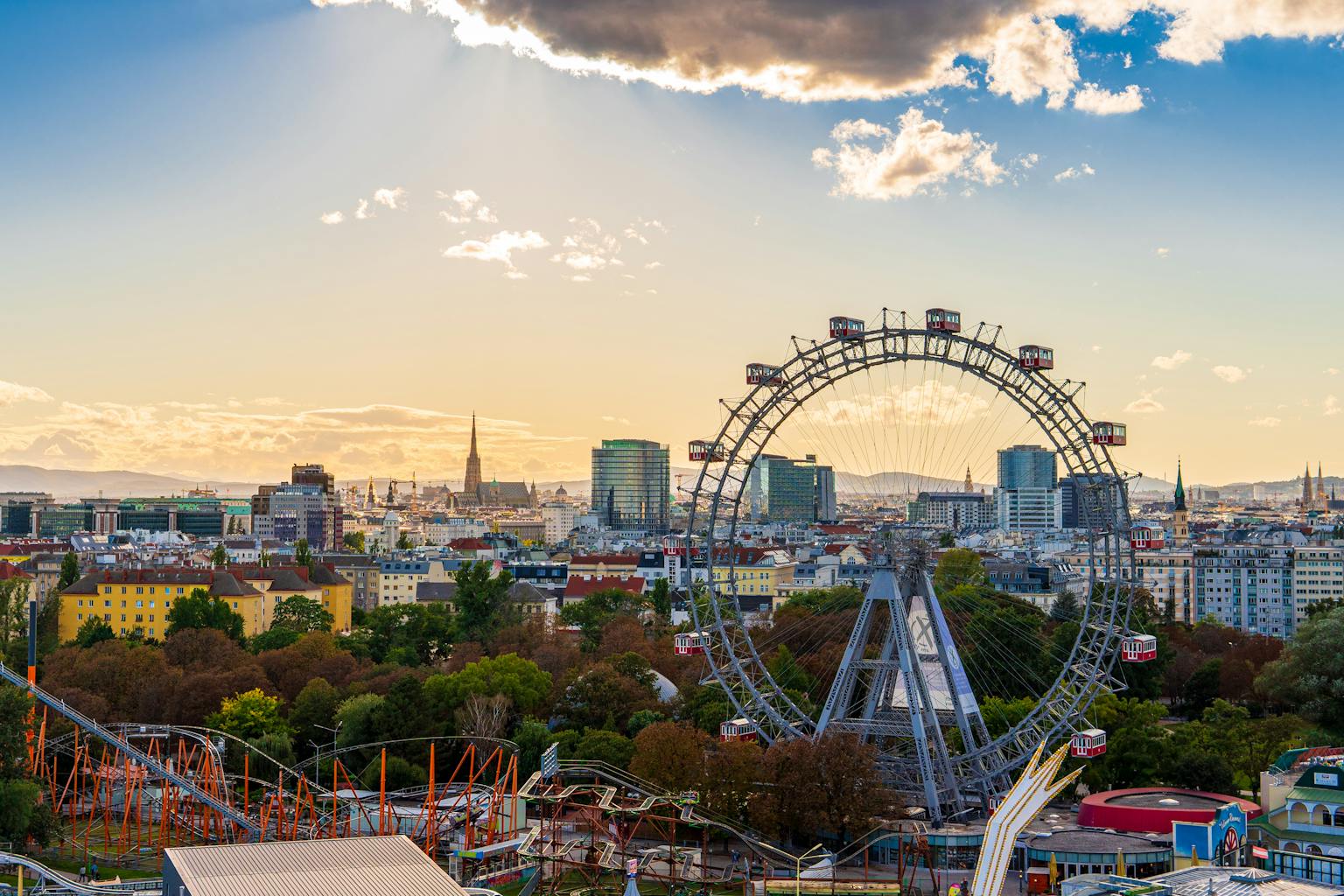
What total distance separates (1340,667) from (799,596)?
54.9 metres

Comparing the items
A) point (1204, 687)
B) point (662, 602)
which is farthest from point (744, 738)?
point (662, 602)

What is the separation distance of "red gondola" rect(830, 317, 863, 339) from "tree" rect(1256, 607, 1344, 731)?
25.1m

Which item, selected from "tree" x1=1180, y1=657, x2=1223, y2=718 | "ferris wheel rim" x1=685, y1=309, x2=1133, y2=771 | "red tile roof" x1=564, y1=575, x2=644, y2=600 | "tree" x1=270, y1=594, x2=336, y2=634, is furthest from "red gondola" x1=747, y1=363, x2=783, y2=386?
"red tile roof" x1=564, y1=575, x2=644, y2=600

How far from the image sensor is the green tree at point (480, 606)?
3935 inches

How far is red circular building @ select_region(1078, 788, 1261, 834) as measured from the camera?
51719 millimetres

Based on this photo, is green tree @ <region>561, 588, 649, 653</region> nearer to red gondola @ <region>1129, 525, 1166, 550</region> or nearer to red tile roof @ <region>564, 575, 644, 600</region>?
red tile roof @ <region>564, 575, 644, 600</region>

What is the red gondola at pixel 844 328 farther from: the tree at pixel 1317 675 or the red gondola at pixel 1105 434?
the tree at pixel 1317 675

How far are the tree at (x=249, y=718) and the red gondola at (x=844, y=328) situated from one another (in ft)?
106

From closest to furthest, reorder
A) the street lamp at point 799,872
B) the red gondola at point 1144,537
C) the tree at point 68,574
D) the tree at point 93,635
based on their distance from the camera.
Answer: the street lamp at point 799,872, the red gondola at point 1144,537, the tree at point 93,635, the tree at point 68,574

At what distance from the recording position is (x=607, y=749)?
63.2 meters

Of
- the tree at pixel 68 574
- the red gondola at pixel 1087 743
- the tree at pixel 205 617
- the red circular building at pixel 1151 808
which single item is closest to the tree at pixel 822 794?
the red gondola at pixel 1087 743

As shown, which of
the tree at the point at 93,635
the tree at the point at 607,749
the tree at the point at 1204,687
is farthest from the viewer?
the tree at the point at 93,635

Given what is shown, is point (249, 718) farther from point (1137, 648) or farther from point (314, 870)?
point (1137, 648)

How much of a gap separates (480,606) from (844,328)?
4625 centimetres
